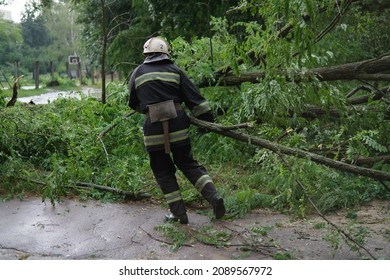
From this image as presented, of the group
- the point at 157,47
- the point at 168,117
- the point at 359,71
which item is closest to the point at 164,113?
the point at 168,117

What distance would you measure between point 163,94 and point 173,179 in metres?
0.89

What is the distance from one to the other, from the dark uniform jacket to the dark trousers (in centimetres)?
14

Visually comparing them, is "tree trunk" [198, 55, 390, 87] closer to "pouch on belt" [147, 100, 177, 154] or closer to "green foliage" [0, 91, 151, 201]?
"pouch on belt" [147, 100, 177, 154]

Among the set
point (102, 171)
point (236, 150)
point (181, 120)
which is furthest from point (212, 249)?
point (236, 150)

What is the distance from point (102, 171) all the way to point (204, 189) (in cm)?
175

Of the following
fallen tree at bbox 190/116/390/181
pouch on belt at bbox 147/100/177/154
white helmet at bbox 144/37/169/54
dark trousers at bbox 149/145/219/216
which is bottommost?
dark trousers at bbox 149/145/219/216

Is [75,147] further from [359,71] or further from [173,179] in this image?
[359,71]

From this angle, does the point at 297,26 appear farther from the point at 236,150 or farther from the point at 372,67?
the point at 236,150

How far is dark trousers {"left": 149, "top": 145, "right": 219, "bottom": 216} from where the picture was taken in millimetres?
5133

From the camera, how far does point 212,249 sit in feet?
14.5

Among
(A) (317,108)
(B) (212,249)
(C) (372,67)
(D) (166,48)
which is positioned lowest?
(B) (212,249)

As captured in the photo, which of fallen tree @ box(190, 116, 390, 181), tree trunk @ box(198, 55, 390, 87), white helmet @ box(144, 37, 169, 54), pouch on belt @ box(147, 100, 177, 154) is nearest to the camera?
fallen tree @ box(190, 116, 390, 181)

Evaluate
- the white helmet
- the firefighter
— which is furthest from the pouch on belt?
the white helmet

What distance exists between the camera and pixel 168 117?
4977 mm
